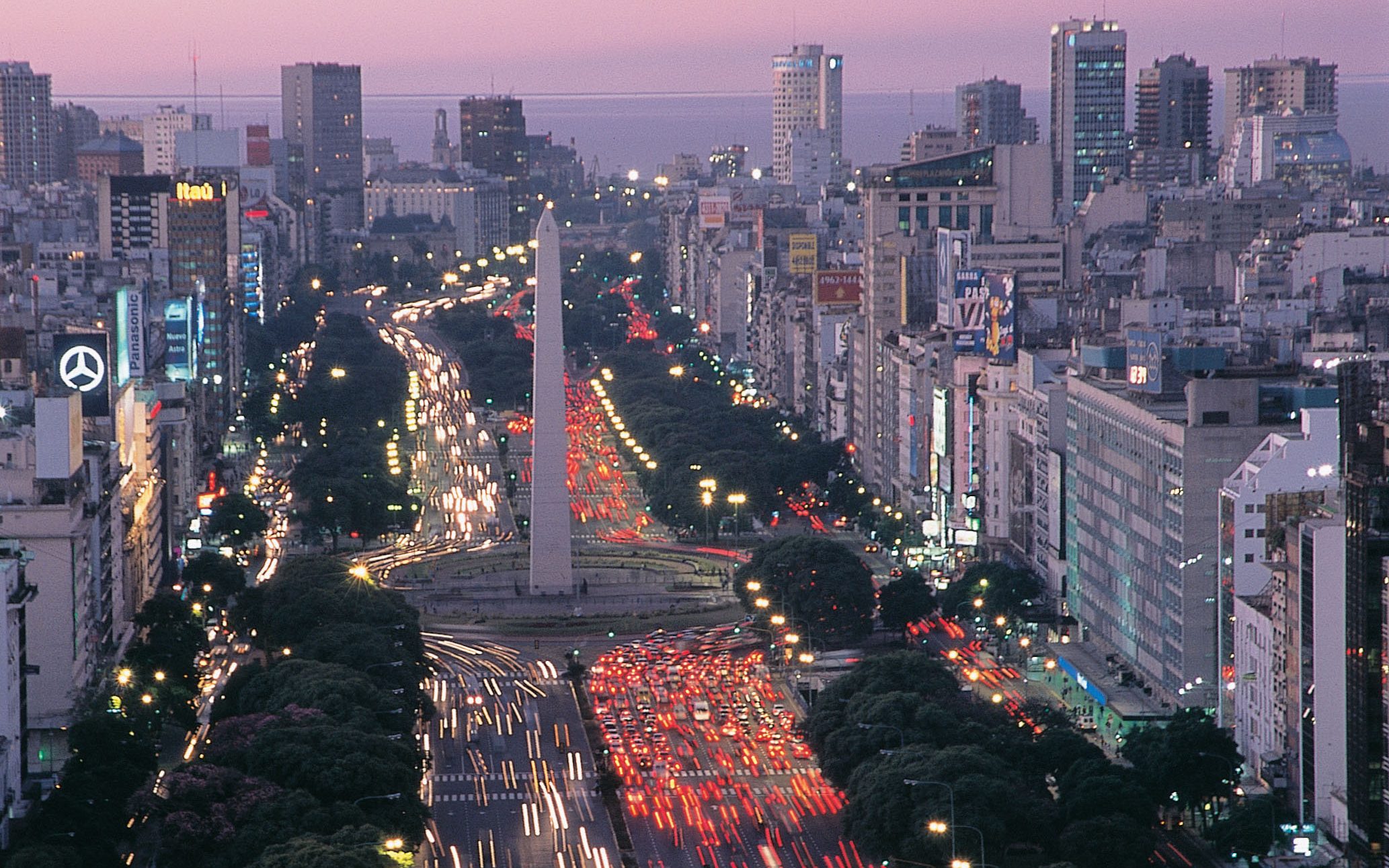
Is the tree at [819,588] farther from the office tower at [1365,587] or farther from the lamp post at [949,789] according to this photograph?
the office tower at [1365,587]

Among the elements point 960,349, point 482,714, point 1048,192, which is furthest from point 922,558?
point 1048,192

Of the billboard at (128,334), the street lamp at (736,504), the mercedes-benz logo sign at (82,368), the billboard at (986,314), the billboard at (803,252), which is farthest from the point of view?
the billboard at (803,252)

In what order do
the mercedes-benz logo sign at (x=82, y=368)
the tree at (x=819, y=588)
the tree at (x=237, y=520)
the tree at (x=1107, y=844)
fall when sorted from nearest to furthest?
1. the tree at (x=1107, y=844)
2. the mercedes-benz logo sign at (x=82, y=368)
3. the tree at (x=819, y=588)
4. the tree at (x=237, y=520)

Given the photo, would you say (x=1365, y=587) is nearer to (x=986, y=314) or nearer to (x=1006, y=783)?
(x=1006, y=783)

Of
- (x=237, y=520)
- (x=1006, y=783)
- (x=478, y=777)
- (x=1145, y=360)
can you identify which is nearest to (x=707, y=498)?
(x=237, y=520)

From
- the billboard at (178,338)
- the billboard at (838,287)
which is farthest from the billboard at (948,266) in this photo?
the billboard at (178,338)

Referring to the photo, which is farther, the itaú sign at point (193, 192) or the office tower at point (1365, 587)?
the itaú sign at point (193, 192)
